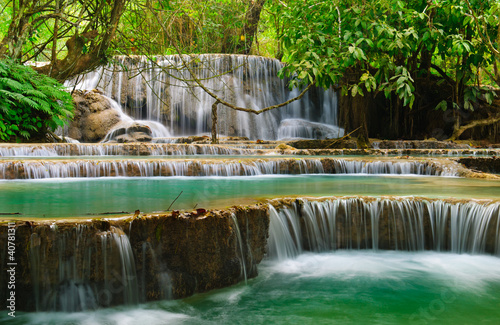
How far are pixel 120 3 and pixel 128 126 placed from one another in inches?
298

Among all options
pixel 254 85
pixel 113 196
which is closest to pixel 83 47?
pixel 113 196

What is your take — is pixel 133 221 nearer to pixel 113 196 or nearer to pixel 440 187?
pixel 113 196

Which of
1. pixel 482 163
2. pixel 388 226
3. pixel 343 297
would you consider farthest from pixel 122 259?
pixel 482 163

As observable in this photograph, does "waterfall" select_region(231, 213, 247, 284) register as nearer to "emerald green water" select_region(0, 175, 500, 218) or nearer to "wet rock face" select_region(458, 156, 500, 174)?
"emerald green water" select_region(0, 175, 500, 218)

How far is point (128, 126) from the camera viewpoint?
43.2 feet

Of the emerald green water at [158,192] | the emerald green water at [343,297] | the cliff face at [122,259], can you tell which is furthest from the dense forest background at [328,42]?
the cliff face at [122,259]

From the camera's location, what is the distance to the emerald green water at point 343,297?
267 cm

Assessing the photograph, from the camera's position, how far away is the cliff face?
8.32 feet

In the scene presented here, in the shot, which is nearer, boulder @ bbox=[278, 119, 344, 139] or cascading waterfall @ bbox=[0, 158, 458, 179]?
cascading waterfall @ bbox=[0, 158, 458, 179]

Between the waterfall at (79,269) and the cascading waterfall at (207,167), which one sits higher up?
the cascading waterfall at (207,167)

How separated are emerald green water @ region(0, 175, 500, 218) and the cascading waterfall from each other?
9.3 inches

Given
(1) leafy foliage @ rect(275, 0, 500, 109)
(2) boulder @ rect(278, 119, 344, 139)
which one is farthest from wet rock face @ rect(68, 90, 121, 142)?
(1) leafy foliage @ rect(275, 0, 500, 109)

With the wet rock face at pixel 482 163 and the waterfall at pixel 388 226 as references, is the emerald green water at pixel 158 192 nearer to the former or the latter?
the waterfall at pixel 388 226

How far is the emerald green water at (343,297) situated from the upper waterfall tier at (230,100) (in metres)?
12.1
